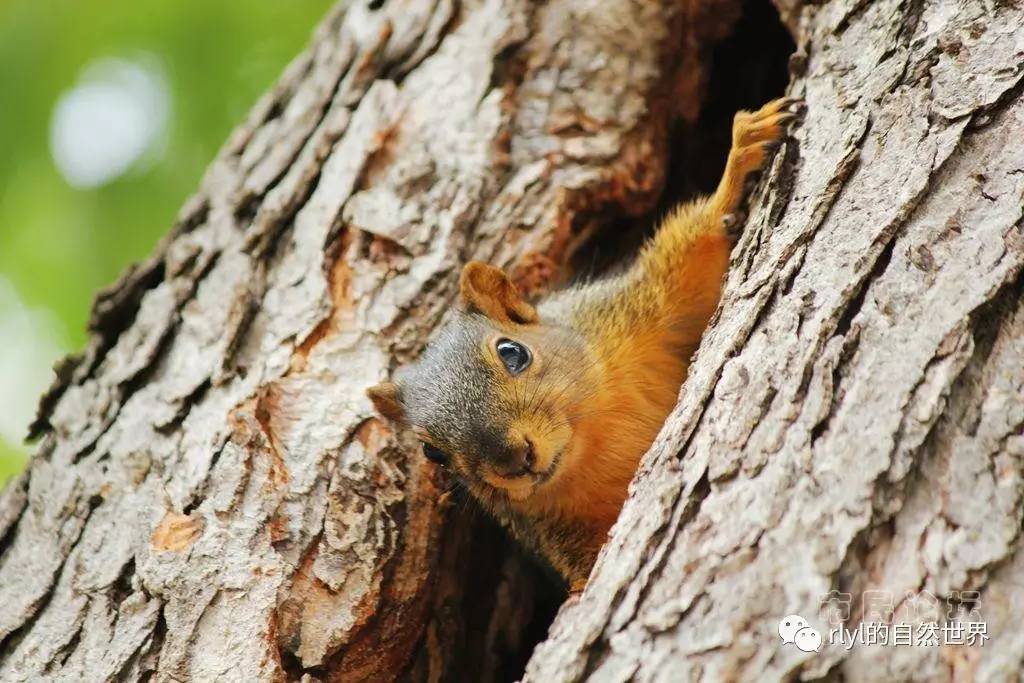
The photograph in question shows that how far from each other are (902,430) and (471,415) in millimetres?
1247

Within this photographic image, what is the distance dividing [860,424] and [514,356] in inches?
50.7

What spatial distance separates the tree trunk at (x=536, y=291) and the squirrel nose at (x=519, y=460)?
1.38 ft

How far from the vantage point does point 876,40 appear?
2.85 meters

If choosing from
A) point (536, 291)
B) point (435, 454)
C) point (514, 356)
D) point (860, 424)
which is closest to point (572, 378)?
point (514, 356)

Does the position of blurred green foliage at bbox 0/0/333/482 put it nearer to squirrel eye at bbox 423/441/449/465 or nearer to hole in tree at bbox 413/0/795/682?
hole in tree at bbox 413/0/795/682

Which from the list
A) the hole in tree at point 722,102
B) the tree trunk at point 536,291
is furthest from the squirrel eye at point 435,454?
the hole in tree at point 722,102

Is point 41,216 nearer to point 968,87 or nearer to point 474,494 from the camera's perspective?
point 474,494

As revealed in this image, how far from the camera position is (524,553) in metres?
3.57

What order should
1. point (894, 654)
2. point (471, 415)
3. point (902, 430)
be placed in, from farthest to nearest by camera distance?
point (471, 415) → point (902, 430) → point (894, 654)

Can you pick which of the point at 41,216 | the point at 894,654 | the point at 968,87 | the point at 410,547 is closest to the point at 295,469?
the point at 410,547

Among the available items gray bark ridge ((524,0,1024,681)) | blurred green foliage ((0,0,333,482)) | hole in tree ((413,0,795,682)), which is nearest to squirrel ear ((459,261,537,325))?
hole in tree ((413,0,795,682))

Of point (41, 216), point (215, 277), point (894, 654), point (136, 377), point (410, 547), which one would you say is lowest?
point (894, 654)

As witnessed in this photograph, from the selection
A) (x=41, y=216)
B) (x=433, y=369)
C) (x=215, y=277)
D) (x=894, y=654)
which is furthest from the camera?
(x=41, y=216)

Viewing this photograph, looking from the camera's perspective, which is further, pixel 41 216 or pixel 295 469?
pixel 41 216
